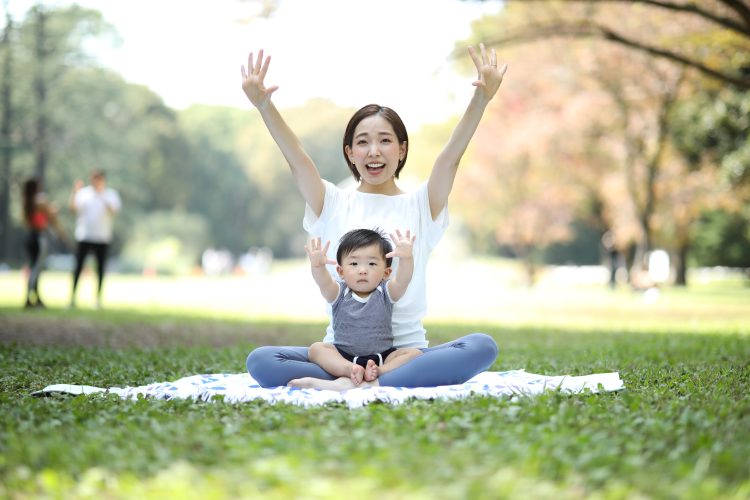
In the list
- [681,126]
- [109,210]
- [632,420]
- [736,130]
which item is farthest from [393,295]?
A: [681,126]

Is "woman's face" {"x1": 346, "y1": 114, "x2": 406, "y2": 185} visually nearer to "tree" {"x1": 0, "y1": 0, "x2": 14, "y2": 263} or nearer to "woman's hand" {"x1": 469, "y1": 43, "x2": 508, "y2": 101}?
"woman's hand" {"x1": 469, "y1": 43, "x2": 508, "y2": 101}

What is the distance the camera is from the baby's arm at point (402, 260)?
4250mm

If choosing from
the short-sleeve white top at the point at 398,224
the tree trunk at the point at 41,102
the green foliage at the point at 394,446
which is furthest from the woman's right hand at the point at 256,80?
the tree trunk at the point at 41,102

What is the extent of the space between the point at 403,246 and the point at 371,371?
69 centimetres

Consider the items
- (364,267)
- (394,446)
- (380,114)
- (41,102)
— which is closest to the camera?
(394,446)

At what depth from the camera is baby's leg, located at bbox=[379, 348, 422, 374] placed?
438 cm

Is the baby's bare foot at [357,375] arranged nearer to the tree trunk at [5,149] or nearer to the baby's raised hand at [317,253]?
the baby's raised hand at [317,253]

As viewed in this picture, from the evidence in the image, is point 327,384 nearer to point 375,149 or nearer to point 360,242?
point 360,242

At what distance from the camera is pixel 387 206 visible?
4711 mm

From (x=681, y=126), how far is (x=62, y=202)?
26.1 meters

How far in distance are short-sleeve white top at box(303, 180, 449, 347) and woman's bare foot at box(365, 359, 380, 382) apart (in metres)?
0.28

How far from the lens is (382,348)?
14.6 feet

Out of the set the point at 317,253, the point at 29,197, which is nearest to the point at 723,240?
the point at 29,197

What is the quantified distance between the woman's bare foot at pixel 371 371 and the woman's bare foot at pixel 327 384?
24mm
